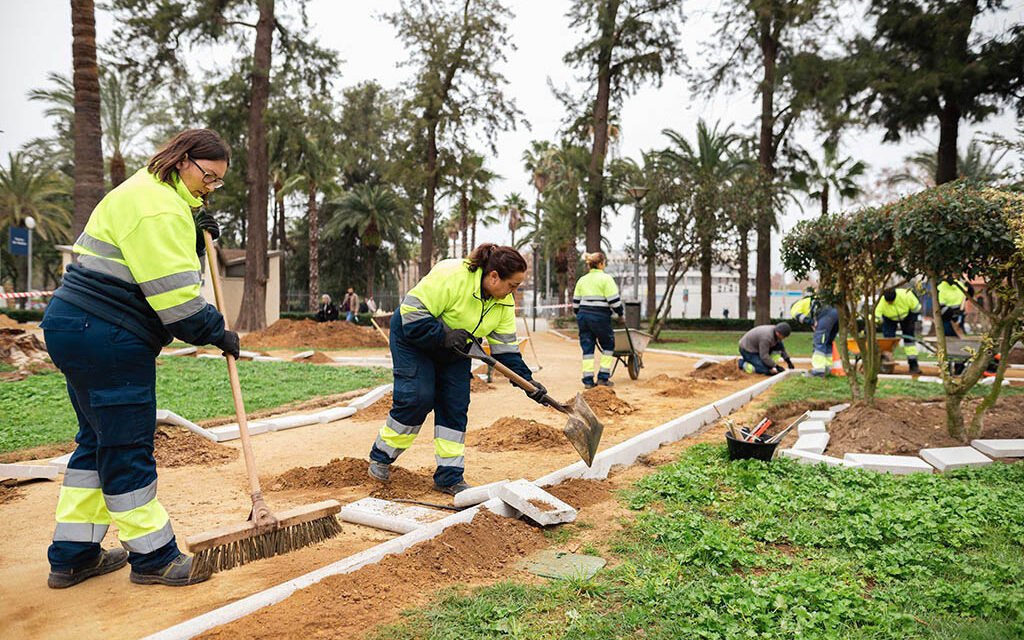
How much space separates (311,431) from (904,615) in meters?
5.81

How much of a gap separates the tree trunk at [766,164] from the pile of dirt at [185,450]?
20.4 metres

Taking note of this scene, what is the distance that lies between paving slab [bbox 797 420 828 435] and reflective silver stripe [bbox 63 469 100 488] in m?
6.12

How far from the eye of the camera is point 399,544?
3453 millimetres

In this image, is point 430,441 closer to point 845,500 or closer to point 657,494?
point 657,494

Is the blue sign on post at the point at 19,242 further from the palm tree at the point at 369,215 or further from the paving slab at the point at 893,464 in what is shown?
the paving slab at the point at 893,464

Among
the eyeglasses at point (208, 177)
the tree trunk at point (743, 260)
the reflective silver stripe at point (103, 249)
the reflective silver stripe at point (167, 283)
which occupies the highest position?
the tree trunk at point (743, 260)

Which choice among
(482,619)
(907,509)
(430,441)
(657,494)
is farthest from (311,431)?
(907,509)

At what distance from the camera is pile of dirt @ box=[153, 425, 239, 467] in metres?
5.68

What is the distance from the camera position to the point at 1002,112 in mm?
19266

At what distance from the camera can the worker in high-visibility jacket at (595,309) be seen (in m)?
10.3

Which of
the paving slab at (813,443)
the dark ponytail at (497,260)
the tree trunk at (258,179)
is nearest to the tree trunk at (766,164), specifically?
the tree trunk at (258,179)

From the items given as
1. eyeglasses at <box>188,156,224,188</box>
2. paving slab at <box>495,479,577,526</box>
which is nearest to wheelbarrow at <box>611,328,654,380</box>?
paving slab at <box>495,479,577,526</box>

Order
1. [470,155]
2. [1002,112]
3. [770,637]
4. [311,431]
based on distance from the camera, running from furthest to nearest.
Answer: [470,155]
[1002,112]
[311,431]
[770,637]

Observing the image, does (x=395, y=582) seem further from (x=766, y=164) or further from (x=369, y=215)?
(x=369, y=215)
